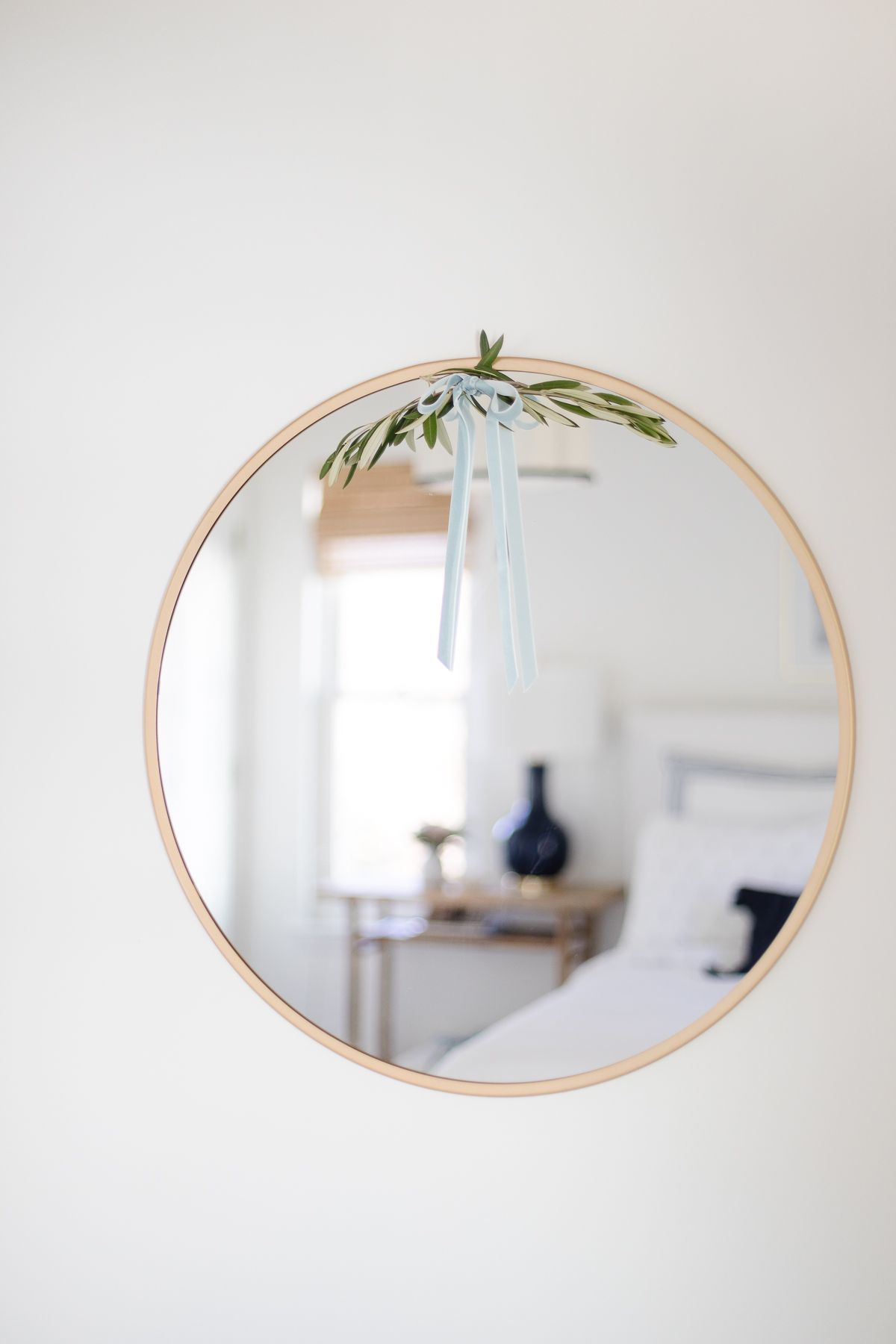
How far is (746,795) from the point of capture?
52.7 inches

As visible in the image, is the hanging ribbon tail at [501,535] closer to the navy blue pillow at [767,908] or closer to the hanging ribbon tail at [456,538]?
the hanging ribbon tail at [456,538]

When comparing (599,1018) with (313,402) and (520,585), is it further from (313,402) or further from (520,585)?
(313,402)

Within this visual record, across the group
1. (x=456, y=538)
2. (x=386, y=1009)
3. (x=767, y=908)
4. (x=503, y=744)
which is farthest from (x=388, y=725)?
(x=767, y=908)

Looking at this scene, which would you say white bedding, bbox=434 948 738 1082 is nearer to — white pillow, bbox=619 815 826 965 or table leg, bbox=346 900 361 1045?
white pillow, bbox=619 815 826 965

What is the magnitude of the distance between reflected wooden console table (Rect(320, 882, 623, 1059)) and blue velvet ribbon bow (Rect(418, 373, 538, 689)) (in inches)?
10.6

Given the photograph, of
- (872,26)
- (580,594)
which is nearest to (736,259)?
(872,26)

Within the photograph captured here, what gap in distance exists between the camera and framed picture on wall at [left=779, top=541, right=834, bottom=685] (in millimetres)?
1335

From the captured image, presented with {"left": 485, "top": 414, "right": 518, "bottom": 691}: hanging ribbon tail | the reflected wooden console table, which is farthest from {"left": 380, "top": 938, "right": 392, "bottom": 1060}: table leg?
{"left": 485, "top": 414, "right": 518, "bottom": 691}: hanging ribbon tail

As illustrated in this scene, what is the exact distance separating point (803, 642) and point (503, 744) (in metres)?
0.39

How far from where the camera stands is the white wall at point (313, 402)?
1.36 meters

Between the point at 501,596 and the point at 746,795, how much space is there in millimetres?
390

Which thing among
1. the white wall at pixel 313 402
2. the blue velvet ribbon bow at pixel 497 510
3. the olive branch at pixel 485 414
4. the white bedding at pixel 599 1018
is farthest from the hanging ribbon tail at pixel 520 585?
the white bedding at pixel 599 1018

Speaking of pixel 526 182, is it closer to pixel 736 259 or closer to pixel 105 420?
pixel 736 259

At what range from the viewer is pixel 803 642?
4.38ft
